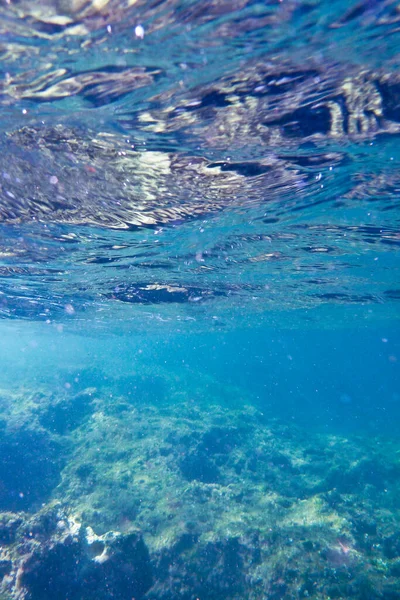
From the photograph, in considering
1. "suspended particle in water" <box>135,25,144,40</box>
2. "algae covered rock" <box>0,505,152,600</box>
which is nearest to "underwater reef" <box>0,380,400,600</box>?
"algae covered rock" <box>0,505,152,600</box>

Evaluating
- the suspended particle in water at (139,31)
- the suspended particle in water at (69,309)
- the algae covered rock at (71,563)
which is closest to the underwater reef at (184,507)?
the algae covered rock at (71,563)

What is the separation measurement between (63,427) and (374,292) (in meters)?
26.7

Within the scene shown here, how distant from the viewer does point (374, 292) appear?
25234 millimetres

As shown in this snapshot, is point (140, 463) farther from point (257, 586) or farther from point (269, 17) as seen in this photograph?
point (269, 17)

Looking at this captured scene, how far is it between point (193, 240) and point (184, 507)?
43.0 feet

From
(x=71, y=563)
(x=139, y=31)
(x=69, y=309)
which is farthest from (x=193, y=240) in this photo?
(x=69, y=309)

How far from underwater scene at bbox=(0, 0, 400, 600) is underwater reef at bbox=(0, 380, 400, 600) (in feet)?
0.31

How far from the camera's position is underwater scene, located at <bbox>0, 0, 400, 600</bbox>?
5109mm

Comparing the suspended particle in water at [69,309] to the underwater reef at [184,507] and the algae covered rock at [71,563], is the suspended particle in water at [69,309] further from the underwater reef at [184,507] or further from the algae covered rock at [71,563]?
the algae covered rock at [71,563]

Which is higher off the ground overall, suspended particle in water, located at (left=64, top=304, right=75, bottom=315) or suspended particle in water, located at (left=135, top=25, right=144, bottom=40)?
suspended particle in water, located at (left=135, top=25, right=144, bottom=40)

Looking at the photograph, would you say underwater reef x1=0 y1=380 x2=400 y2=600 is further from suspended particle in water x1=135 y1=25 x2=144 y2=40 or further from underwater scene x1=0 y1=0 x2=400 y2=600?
suspended particle in water x1=135 y1=25 x2=144 y2=40

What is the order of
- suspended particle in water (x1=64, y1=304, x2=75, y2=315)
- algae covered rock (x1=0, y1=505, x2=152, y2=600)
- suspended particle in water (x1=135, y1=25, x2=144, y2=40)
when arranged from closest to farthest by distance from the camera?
suspended particle in water (x1=135, y1=25, x2=144, y2=40) < algae covered rock (x1=0, y1=505, x2=152, y2=600) < suspended particle in water (x1=64, y1=304, x2=75, y2=315)

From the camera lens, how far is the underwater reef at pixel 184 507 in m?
11.5

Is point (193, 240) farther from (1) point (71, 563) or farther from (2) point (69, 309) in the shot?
→ (2) point (69, 309)
